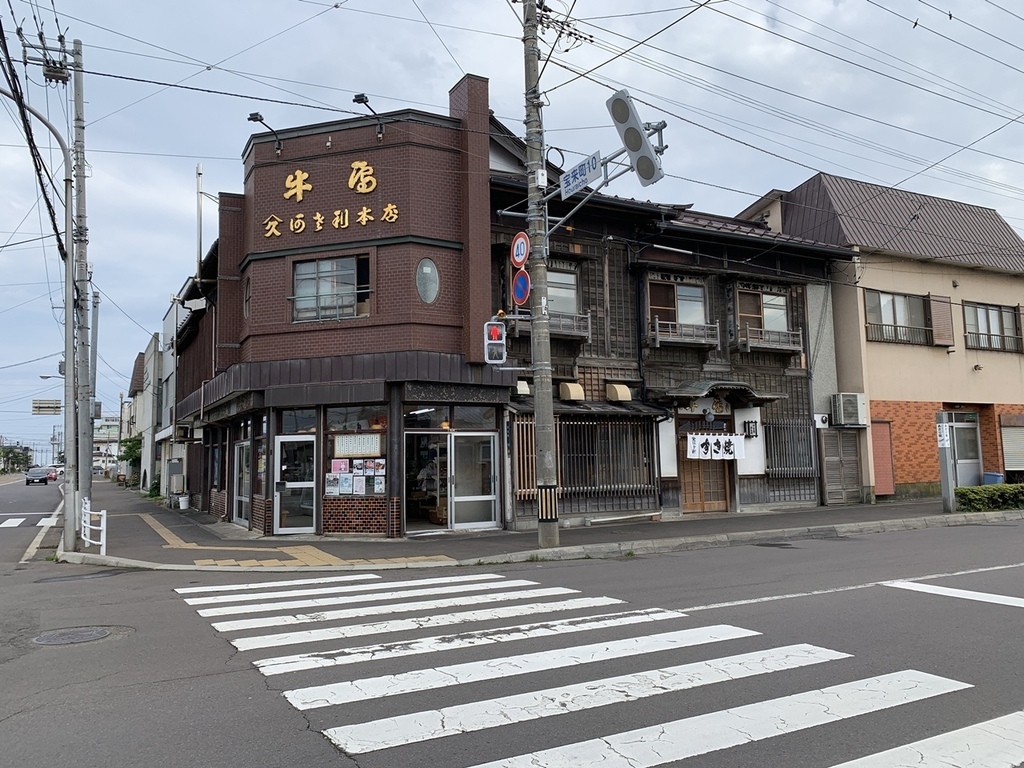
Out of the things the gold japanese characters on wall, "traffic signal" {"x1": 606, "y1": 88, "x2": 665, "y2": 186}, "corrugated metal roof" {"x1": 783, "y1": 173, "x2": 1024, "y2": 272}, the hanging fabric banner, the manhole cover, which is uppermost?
"corrugated metal roof" {"x1": 783, "y1": 173, "x2": 1024, "y2": 272}

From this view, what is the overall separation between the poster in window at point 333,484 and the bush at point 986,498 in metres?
15.6

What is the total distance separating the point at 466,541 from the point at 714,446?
829 centimetres

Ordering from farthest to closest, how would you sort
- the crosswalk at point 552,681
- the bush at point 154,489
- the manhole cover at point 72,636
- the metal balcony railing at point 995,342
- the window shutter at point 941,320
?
the bush at point 154,489, the metal balcony railing at point 995,342, the window shutter at point 941,320, the manhole cover at point 72,636, the crosswalk at point 552,681

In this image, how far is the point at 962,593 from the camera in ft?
28.9

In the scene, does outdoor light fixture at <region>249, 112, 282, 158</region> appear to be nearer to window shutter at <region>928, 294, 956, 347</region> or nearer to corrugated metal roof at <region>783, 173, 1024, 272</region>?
corrugated metal roof at <region>783, 173, 1024, 272</region>

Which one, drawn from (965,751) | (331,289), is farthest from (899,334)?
(965,751)

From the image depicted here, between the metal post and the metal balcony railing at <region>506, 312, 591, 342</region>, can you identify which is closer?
the metal post

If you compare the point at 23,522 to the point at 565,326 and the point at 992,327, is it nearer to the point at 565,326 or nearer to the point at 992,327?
the point at 565,326

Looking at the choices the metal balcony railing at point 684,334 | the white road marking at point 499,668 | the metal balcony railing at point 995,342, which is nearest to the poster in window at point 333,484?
the metal balcony railing at point 684,334

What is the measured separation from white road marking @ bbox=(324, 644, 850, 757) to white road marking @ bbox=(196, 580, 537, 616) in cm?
420

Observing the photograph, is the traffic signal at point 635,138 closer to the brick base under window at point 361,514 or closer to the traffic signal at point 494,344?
the traffic signal at point 494,344

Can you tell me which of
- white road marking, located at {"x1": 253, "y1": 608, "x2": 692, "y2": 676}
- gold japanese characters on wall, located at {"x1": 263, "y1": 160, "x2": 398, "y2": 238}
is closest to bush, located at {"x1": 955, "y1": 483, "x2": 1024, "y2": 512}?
white road marking, located at {"x1": 253, "y1": 608, "x2": 692, "y2": 676}

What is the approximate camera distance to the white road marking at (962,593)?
834 cm

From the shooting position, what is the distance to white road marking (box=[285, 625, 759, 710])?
5348 millimetres
